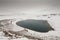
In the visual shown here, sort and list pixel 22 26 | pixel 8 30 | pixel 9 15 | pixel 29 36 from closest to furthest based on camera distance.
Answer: pixel 29 36
pixel 8 30
pixel 22 26
pixel 9 15

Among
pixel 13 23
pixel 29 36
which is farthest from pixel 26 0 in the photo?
pixel 29 36

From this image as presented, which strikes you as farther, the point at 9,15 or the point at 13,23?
the point at 9,15

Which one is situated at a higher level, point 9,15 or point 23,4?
point 23,4

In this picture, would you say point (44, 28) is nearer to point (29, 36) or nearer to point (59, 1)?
point (29, 36)

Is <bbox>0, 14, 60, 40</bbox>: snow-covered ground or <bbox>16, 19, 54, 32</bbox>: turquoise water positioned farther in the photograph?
<bbox>16, 19, 54, 32</bbox>: turquoise water

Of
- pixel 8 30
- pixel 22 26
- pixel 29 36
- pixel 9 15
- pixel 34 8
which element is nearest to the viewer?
pixel 29 36

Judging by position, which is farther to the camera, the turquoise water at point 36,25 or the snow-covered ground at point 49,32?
the turquoise water at point 36,25

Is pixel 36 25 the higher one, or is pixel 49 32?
pixel 36 25

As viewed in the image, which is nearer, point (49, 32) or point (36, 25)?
point (49, 32)
